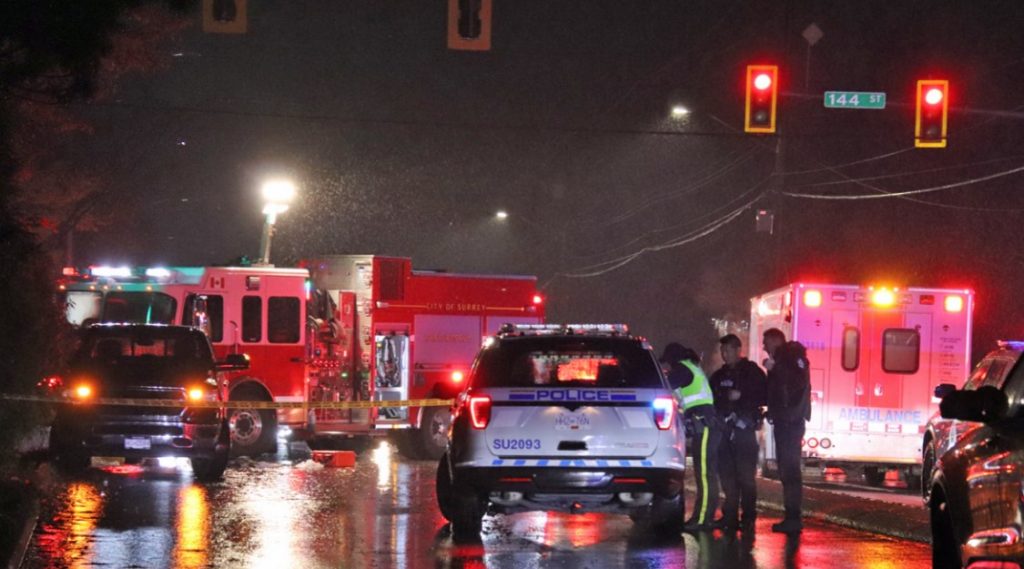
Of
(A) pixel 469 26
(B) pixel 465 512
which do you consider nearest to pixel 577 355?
(B) pixel 465 512

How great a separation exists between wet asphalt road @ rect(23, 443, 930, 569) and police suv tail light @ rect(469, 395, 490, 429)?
0.98 metres

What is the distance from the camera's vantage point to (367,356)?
74.7 ft

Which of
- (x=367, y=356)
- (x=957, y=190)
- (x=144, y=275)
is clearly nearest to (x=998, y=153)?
(x=957, y=190)

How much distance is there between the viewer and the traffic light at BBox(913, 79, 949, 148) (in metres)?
21.5

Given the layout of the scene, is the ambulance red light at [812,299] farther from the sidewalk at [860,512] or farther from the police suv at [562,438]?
the police suv at [562,438]

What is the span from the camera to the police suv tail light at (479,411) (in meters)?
11.5

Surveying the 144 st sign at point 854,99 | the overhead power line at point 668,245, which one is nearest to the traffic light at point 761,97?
the 144 st sign at point 854,99

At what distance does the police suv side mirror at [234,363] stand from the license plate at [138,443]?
1646 millimetres

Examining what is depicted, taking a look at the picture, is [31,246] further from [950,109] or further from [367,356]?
[950,109]

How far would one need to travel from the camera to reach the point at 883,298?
18938mm

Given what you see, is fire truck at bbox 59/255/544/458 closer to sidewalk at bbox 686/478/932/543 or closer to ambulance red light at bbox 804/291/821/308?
ambulance red light at bbox 804/291/821/308

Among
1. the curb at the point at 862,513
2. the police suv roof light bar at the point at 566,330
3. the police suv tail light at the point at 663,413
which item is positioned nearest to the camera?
the police suv tail light at the point at 663,413

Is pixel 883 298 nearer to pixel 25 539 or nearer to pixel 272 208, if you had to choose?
pixel 25 539

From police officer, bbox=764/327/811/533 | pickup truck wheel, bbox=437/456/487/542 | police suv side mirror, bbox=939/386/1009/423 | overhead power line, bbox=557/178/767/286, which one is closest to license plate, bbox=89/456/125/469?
pickup truck wheel, bbox=437/456/487/542
